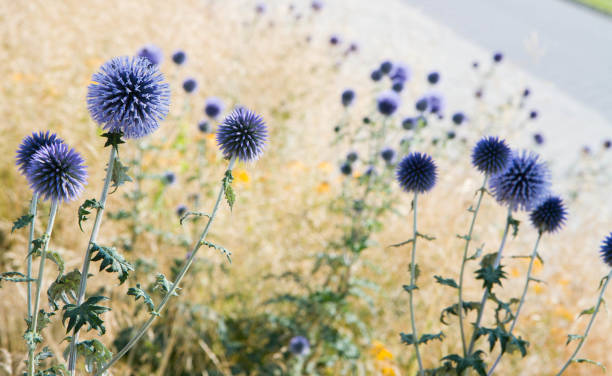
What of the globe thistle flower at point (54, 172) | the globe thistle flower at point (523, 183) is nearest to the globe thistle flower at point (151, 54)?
the globe thistle flower at point (54, 172)

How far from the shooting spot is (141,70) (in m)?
1.71

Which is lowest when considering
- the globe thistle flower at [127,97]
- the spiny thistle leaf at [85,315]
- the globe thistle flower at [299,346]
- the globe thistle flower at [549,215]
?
the spiny thistle leaf at [85,315]

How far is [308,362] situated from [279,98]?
3.36 metres

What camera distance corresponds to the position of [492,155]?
232 centimetres

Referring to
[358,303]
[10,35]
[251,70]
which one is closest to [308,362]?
[358,303]

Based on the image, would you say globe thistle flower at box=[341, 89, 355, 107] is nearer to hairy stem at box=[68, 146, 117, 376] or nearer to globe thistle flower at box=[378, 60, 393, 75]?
globe thistle flower at box=[378, 60, 393, 75]

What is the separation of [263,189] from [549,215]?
2903mm

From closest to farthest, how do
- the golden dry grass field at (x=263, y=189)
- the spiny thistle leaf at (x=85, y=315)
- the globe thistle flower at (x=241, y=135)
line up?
the spiny thistle leaf at (x=85, y=315)
the globe thistle flower at (x=241, y=135)
the golden dry grass field at (x=263, y=189)

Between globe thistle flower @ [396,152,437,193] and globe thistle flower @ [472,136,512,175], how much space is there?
248 mm

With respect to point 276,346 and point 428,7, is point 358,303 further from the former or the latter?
point 428,7

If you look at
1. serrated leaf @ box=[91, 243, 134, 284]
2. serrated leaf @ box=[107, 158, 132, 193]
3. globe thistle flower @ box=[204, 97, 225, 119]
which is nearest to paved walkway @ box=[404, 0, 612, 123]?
globe thistle flower @ box=[204, 97, 225, 119]

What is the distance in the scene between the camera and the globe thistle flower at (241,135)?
1.90m

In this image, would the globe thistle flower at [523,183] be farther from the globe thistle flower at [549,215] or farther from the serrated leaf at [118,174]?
the serrated leaf at [118,174]

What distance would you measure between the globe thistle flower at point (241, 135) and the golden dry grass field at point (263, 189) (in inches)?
31.9
